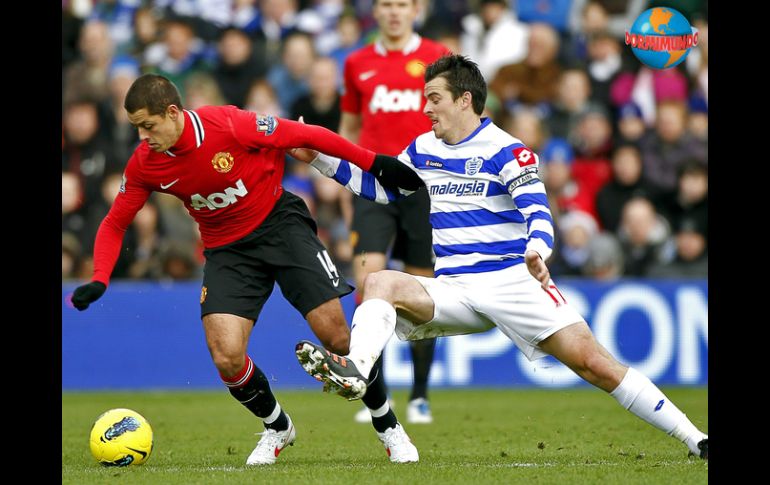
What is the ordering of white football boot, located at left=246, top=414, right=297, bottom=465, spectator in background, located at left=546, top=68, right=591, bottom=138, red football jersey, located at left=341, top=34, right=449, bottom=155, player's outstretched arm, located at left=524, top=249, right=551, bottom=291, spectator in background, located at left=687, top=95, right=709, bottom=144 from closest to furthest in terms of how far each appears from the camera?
player's outstretched arm, located at left=524, top=249, right=551, bottom=291, white football boot, located at left=246, top=414, right=297, bottom=465, red football jersey, located at left=341, top=34, right=449, bottom=155, spectator in background, located at left=687, top=95, right=709, bottom=144, spectator in background, located at left=546, top=68, right=591, bottom=138

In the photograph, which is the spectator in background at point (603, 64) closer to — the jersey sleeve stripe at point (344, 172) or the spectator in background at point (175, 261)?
the spectator in background at point (175, 261)

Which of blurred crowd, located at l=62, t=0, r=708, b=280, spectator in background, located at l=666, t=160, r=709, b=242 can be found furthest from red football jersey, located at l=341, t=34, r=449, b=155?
spectator in background, located at l=666, t=160, r=709, b=242

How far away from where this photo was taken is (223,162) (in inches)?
275

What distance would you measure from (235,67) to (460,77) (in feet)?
25.2

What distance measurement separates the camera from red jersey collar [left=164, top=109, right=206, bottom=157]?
22.6 ft

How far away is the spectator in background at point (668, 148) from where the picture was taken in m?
13.4

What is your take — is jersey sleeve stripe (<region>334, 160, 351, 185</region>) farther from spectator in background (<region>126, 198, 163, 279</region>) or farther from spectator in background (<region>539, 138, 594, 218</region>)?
spectator in background (<region>539, 138, 594, 218</region>)

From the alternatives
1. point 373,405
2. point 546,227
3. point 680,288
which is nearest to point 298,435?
point 373,405

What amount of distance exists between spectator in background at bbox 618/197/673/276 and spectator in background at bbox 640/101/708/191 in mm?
374

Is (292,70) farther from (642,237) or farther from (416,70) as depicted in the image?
(416,70)

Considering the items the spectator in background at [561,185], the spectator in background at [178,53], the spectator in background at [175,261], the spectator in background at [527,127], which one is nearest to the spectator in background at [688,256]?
the spectator in background at [561,185]

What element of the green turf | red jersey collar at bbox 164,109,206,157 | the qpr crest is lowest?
the green turf

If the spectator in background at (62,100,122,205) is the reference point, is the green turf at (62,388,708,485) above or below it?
below
